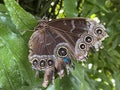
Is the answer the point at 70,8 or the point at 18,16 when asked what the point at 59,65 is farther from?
the point at 70,8

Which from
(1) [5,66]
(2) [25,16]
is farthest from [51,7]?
(1) [5,66]

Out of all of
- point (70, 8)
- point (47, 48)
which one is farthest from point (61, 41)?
point (70, 8)

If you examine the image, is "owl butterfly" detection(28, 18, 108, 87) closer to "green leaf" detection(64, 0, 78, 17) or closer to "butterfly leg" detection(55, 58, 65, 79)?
"butterfly leg" detection(55, 58, 65, 79)

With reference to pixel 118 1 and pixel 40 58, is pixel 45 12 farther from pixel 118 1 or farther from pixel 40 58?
pixel 40 58

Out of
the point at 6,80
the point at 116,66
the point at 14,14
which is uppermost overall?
the point at 116,66

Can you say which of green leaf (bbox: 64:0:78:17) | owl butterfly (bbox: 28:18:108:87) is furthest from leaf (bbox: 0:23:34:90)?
green leaf (bbox: 64:0:78:17)
